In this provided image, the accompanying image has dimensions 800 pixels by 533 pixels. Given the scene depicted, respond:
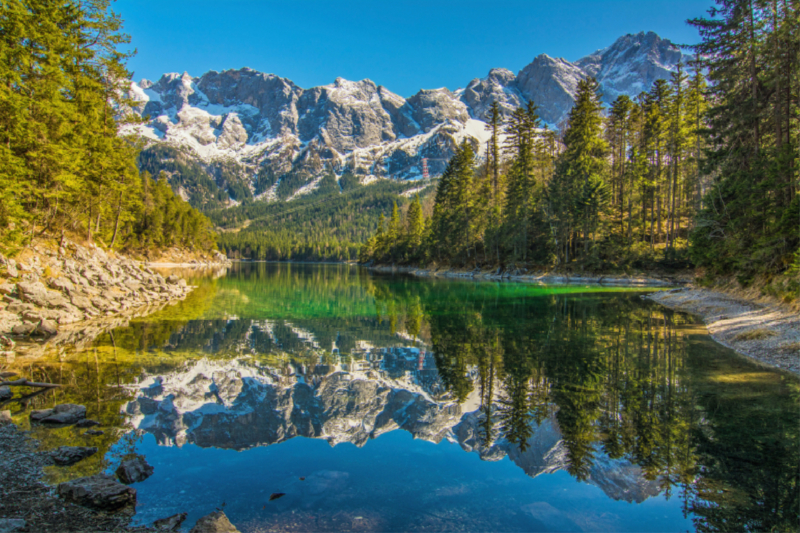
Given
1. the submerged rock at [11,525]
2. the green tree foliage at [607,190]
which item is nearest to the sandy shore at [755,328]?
the submerged rock at [11,525]

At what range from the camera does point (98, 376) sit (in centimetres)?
1061

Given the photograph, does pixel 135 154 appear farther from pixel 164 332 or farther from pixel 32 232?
pixel 164 332

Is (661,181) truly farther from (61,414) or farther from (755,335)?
(61,414)

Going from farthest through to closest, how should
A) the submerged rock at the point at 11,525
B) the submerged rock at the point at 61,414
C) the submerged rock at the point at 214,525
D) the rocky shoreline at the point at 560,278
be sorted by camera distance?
the rocky shoreline at the point at 560,278, the submerged rock at the point at 61,414, the submerged rock at the point at 214,525, the submerged rock at the point at 11,525

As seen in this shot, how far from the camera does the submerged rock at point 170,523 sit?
4725mm

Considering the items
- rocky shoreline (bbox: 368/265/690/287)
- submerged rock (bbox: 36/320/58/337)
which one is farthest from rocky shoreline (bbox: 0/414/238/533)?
rocky shoreline (bbox: 368/265/690/287)

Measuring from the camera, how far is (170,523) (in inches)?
189

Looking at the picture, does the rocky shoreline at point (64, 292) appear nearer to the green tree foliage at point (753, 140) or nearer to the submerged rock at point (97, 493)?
the submerged rock at point (97, 493)

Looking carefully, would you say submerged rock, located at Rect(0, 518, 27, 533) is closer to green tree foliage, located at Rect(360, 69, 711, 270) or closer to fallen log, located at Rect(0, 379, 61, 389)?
fallen log, located at Rect(0, 379, 61, 389)

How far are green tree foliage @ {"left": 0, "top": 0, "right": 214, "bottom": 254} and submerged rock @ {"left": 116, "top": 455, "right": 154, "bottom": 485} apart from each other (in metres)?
19.4

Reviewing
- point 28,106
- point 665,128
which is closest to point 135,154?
point 28,106

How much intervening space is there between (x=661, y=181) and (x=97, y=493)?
2046 inches

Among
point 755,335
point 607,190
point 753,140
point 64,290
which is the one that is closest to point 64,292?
point 64,290

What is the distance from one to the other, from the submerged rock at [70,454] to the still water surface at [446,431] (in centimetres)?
26
